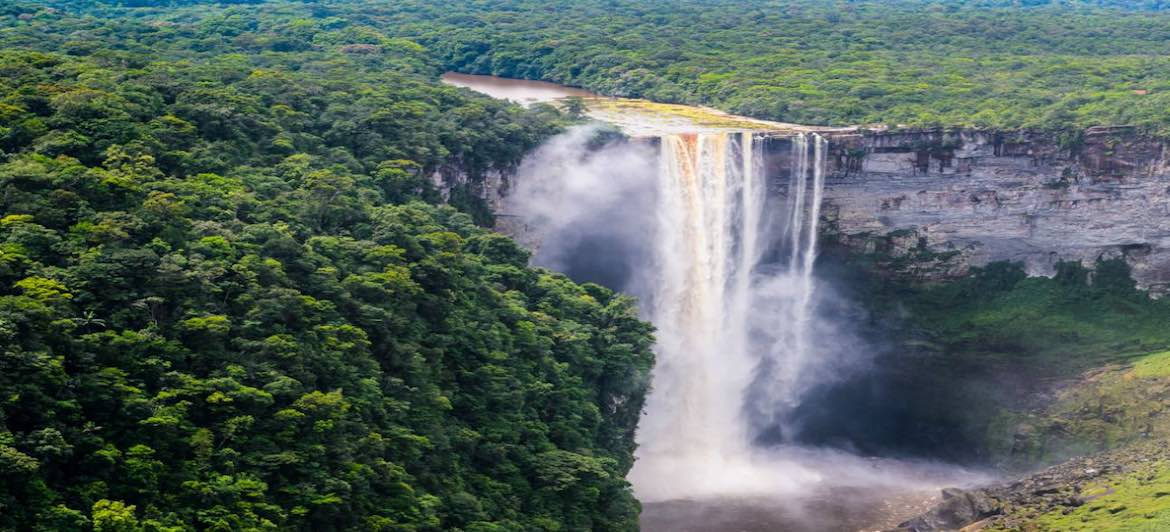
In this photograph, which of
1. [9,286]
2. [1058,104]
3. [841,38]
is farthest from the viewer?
[841,38]

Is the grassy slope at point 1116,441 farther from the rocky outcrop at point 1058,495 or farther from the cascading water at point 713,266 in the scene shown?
the cascading water at point 713,266

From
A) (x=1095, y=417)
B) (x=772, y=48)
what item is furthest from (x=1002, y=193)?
(x=772, y=48)

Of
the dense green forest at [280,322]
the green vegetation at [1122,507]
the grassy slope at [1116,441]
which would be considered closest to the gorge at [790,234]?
the grassy slope at [1116,441]

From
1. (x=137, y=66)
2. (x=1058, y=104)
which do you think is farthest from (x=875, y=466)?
(x=137, y=66)

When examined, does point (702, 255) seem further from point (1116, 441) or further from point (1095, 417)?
point (1116, 441)

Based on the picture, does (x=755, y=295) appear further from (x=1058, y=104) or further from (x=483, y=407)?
(x=483, y=407)

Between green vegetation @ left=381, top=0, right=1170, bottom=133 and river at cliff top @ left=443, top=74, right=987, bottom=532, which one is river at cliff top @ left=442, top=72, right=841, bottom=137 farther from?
green vegetation @ left=381, top=0, right=1170, bottom=133

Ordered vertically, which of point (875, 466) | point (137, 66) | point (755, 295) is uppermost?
point (137, 66)
